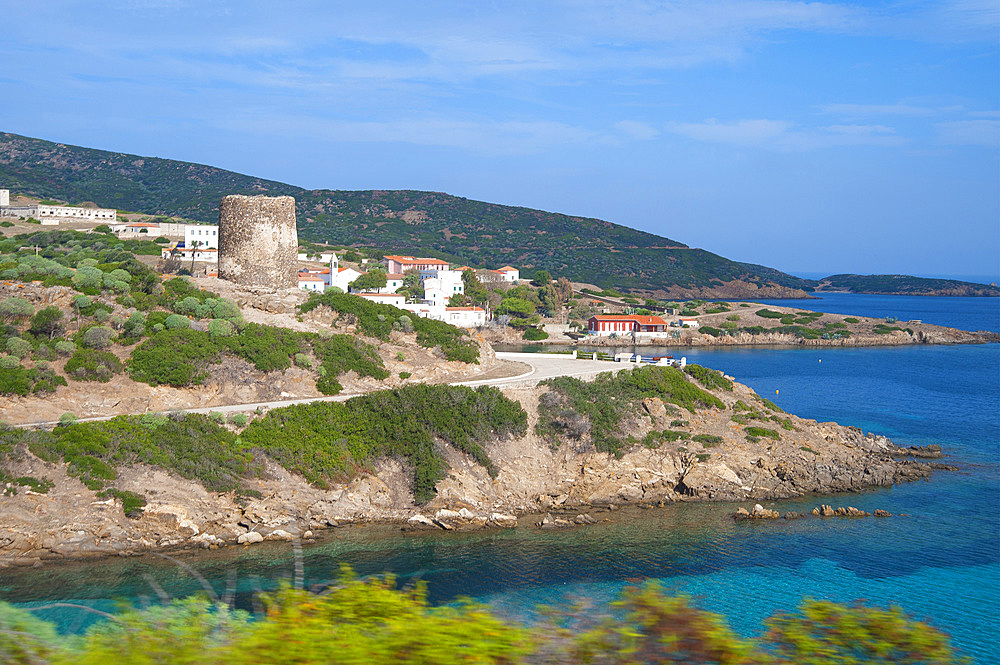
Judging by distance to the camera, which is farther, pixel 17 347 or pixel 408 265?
pixel 408 265

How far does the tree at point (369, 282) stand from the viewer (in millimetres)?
59319

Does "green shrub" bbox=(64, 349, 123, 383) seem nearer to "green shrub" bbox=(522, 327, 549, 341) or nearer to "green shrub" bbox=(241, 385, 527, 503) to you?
"green shrub" bbox=(241, 385, 527, 503)

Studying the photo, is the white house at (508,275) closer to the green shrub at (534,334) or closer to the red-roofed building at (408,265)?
the red-roofed building at (408,265)

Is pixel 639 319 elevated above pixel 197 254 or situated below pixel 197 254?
below

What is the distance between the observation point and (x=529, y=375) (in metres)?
30.2

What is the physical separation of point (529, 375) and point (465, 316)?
33.4 metres

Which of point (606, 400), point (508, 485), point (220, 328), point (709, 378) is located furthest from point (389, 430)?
point (709, 378)

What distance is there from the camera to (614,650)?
444cm

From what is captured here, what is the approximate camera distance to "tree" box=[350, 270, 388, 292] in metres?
59.3

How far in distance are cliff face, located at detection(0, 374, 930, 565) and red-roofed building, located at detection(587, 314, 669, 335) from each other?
4064cm

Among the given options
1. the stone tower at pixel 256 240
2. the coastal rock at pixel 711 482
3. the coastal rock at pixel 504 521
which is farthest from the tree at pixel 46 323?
the coastal rock at pixel 711 482

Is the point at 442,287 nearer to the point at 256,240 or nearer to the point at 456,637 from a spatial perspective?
the point at 256,240

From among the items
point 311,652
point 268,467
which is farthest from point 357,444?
point 311,652

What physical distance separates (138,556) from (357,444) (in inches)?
270
